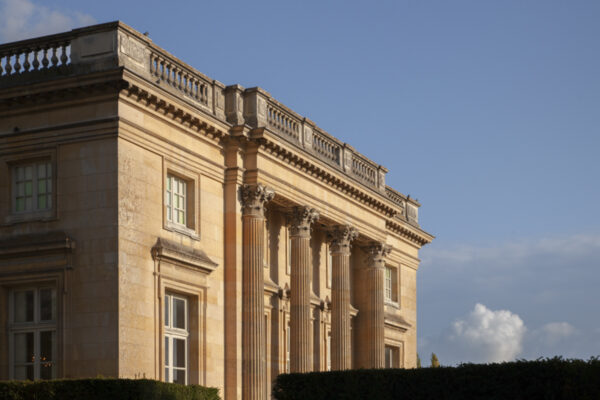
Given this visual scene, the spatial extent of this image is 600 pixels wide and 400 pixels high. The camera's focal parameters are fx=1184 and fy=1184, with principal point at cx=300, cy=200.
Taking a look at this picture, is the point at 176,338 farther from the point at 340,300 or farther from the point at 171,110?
the point at 340,300

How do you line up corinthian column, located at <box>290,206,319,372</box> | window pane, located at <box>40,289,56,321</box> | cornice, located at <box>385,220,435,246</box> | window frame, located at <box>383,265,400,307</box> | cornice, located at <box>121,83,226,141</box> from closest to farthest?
window pane, located at <box>40,289,56,321</box> → cornice, located at <box>121,83,226,141</box> → corinthian column, located at <box>290,206,319,372</box> → window frame, located at <box>383,265,400,307</box> → cornice, located at <box>385,220,435,246</box>

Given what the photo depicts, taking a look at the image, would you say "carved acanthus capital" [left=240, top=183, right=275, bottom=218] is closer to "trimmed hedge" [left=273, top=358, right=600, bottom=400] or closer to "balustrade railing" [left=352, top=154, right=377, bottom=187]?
"trimmed hedge" [left=273, top=358, right=600, bottom=400]

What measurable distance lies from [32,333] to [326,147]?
15.1 meters

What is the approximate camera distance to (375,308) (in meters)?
46.2

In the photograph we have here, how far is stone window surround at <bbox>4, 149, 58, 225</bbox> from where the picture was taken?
104 feet

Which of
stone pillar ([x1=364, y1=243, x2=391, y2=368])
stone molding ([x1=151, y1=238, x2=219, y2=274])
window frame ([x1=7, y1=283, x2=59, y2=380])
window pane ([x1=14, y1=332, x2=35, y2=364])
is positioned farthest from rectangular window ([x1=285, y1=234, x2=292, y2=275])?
window pane ([x1=14, y1=332, x2=35, y2=364])

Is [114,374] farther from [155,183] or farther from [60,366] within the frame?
[155,183]

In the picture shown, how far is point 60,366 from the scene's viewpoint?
30.6 meters

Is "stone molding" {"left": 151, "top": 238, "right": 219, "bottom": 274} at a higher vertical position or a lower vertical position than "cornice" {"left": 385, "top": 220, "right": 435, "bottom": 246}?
lower

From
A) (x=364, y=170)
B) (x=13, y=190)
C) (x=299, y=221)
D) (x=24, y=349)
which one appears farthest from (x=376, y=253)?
(x=24, y=349)

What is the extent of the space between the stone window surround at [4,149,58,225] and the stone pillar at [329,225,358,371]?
13.9 metres

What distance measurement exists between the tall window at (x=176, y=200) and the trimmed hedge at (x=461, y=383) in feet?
20.5

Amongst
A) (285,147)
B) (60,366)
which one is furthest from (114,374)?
(285,147)

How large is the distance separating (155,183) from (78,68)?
3.79 m
